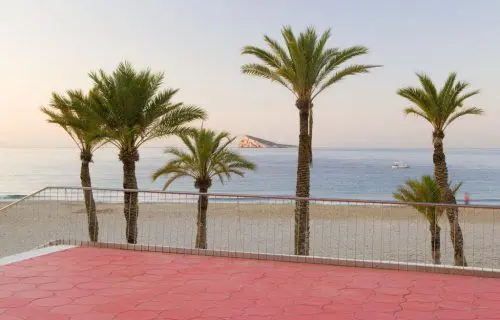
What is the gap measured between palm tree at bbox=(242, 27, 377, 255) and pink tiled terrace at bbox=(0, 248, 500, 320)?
8.06 metres

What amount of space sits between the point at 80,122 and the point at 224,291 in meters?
12.7

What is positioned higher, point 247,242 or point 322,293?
point 322,293

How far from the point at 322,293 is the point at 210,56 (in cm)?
3300

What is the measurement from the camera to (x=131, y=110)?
1634 centimetres

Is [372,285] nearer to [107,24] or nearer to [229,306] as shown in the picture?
[229,306]

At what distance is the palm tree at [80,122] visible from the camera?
1684 centimetres

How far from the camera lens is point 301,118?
16.2m

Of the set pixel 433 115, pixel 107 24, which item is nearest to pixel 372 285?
pixel 433 115

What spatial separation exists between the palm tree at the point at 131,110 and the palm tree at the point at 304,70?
302cm

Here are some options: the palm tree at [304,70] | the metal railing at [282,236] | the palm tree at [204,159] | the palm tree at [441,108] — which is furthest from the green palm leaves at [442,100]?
the palm tree at [204,159]

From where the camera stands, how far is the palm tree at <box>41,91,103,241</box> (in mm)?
16844

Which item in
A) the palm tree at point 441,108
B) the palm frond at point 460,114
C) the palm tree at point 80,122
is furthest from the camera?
the palm frond at point 460,114

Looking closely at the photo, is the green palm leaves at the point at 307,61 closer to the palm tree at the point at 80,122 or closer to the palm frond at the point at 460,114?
the palm frond at the point at 460,114

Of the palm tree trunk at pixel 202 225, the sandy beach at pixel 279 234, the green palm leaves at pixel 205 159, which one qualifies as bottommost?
the sandy beach at pixel 279 234
